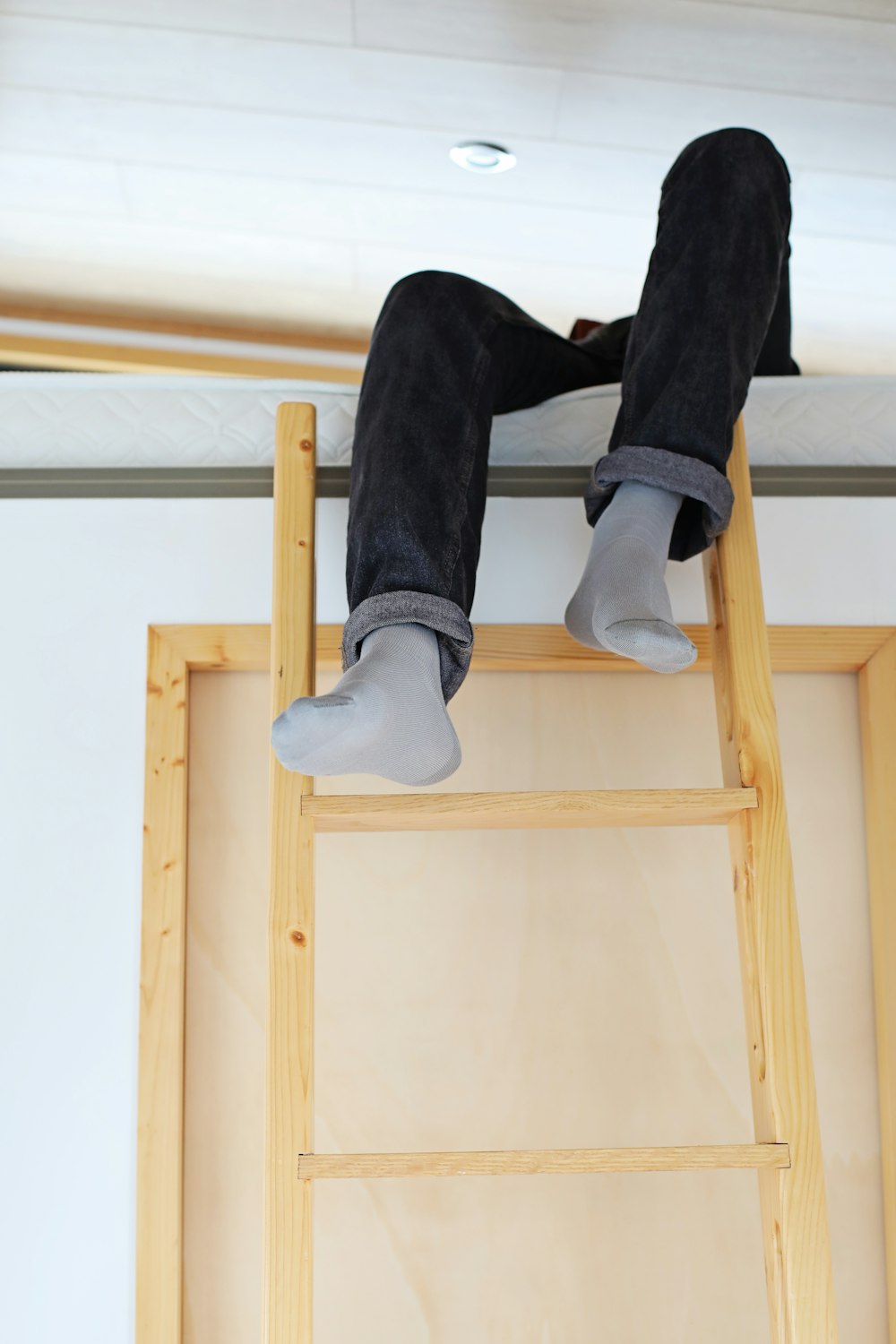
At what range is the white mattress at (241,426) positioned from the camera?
1.36m

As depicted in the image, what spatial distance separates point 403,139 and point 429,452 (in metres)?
1.04

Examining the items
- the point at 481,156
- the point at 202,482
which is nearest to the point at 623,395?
the point at 202,482

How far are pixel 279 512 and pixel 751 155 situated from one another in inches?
22.4

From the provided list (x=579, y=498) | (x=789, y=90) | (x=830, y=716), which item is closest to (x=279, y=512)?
(x=579, y=498)

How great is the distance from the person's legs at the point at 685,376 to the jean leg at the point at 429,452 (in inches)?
4.8

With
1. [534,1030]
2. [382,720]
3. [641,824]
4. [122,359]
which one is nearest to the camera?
[382,720]

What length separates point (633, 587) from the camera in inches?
38.2

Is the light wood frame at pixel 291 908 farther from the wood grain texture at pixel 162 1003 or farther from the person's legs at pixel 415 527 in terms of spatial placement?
the person's legs at pixel 415 527

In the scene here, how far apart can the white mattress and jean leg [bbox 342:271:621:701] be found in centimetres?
13

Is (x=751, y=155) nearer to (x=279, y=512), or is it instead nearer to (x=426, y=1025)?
(x=279, y=512)

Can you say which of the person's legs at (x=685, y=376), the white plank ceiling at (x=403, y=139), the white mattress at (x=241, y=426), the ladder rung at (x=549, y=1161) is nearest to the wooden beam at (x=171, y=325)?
the white plank ceiling at (x=403, y=139)

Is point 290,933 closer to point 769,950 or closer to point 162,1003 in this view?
point 162,1003

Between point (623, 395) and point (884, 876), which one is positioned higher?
point (623, 395)

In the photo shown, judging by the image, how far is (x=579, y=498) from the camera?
4.44 feet
